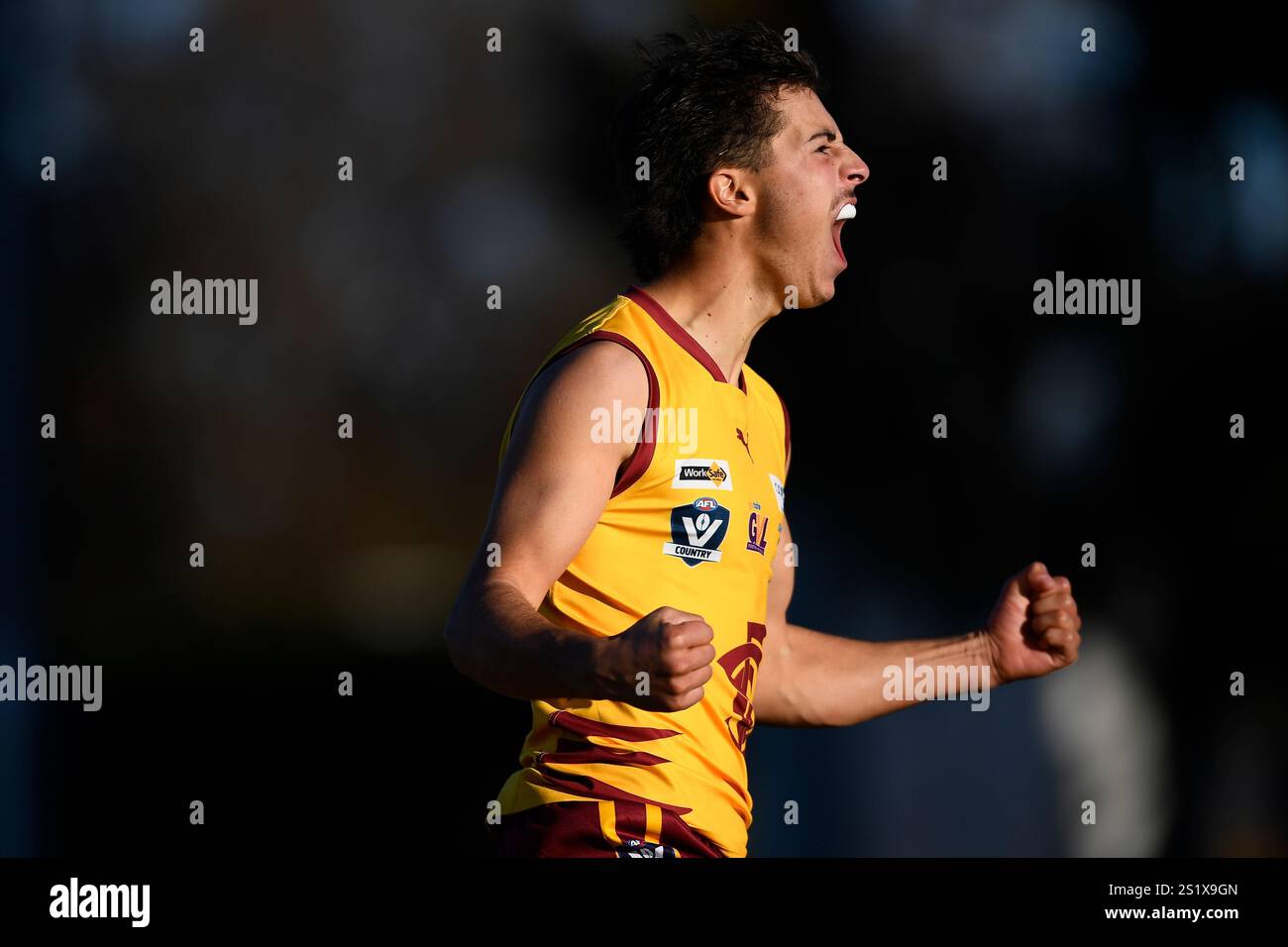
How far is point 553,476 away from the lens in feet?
8.48

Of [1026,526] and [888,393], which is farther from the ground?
[888,393]

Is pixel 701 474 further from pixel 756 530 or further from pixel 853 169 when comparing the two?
pixel 853 169

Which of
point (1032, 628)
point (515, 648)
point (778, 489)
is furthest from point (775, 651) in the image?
point (515, 648)

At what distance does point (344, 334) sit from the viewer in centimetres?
500

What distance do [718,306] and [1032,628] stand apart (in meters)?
1.06

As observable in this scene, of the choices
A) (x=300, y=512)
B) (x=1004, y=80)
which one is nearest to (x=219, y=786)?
(x=300, y=512)

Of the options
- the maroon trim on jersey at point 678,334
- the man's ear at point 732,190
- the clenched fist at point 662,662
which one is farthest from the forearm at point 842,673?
the clenched fist at point 662,662

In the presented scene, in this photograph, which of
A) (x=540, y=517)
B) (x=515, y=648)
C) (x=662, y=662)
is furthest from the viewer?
(x=540, y=517)

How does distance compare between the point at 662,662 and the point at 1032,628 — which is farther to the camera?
the point at 1032,628

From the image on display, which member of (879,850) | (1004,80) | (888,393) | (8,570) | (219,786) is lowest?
(879,850)

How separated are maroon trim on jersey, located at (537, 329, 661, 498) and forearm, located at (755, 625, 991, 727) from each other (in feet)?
2.70

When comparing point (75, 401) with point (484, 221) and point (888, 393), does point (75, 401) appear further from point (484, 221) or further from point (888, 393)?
point (888, 393)

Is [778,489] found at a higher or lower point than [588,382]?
lower

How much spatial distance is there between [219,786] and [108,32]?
2.62 m
